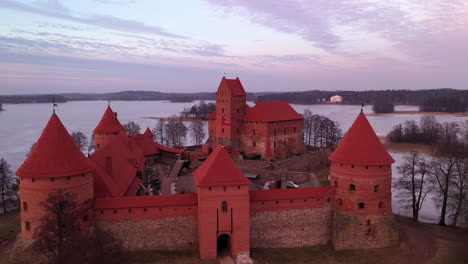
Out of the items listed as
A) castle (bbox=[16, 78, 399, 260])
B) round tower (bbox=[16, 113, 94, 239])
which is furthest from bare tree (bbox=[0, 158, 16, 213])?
round tower (bbox=[16, 113, 94, 239])

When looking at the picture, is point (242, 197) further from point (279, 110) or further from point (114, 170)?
point (279, 110)

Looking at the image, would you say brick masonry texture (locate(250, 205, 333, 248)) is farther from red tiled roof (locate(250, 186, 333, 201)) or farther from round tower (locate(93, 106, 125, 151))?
round tower (locate(93, 106, 125, 151))


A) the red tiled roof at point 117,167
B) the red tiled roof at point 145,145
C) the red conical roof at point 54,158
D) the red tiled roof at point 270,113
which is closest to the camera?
the red conical roof at point 54,158

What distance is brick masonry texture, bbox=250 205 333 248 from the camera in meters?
18.3

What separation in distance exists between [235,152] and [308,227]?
14.7 metres

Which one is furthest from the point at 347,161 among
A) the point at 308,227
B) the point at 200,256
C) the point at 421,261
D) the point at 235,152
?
the point at 235,152

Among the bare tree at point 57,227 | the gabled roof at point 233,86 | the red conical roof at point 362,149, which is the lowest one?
the bare tree at point 57,227

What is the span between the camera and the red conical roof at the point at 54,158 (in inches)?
597

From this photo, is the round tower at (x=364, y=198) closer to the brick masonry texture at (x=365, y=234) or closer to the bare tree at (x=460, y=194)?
the brick masonry texture at (x=365, y=234)

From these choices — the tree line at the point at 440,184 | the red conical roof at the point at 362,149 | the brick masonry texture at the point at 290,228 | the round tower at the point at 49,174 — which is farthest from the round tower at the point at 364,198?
the round tower at the point at 49,174

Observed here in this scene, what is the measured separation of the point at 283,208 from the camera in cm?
1845

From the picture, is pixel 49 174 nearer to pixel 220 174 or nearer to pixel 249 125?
pixel 220 174

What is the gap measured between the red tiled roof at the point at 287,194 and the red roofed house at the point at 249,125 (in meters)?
13.8

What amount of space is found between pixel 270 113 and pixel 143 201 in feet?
61.9
